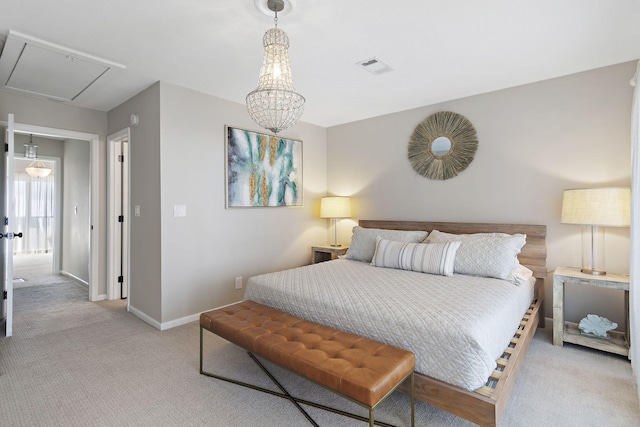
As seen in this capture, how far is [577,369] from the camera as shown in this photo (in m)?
2.34

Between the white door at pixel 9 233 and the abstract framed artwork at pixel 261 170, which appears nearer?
the white door at pixel 9 233

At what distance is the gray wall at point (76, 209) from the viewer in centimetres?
495

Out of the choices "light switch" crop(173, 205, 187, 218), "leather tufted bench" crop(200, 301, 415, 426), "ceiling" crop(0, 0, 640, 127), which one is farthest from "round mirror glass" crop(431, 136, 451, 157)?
"light switch" crop(173, 205, 187, 218)

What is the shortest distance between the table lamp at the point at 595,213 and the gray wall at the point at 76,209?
5.83m

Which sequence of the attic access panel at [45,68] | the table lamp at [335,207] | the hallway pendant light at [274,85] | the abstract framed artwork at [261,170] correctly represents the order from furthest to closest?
1. the table lamp at [335,207]
2. the abstract framed artwork at [261,170]
3. the attic access panel at [45,68]
4. the hallway pendant light at [274,85]

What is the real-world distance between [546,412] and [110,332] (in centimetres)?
356

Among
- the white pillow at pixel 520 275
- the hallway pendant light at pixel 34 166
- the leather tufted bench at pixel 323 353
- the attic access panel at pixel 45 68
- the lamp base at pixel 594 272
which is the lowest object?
the leather tufted bench at pixel 323 353

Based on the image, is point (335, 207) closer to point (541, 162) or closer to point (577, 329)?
point (541, 162)

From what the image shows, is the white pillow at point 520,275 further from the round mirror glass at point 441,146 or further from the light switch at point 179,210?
the light switch at point 179,210

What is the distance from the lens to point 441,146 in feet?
12.5

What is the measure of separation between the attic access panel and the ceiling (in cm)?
6

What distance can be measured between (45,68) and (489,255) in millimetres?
4189

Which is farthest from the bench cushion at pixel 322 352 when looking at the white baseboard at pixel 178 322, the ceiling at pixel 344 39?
the ceiling at pixel 344 39

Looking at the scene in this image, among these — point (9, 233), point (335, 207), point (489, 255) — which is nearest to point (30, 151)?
point (9, 233)
